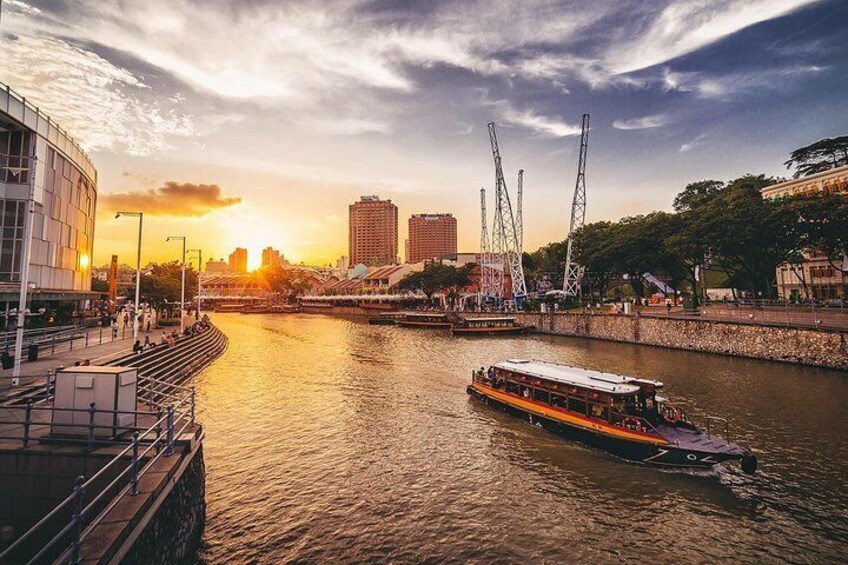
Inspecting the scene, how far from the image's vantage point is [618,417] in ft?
62.4

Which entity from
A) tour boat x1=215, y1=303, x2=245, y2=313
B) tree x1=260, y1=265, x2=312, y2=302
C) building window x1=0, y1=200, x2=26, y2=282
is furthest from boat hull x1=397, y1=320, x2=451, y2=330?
tree x1=260, y1=265, x2=312, y2=302

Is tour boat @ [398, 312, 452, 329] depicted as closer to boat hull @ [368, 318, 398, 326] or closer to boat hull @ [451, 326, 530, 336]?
boat hull @ [368, 318, 398, 326]

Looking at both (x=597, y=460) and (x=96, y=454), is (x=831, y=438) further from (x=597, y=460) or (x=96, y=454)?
(x=96, y=454)

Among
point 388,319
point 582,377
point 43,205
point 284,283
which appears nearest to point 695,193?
point 388,319

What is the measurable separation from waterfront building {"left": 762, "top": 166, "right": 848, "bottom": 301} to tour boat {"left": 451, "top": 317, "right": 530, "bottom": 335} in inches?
1497

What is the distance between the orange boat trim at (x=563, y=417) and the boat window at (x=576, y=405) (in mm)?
442

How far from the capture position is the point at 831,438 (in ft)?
65.8

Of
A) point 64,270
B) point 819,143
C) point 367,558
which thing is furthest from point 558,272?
point 367,558

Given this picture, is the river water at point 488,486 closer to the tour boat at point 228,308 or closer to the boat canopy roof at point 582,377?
the boat canopy roof at point 582,377

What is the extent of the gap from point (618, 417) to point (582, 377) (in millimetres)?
3513

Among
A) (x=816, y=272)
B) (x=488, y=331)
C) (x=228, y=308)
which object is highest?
(x=816, y=272)

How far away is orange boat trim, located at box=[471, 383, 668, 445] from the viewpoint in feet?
58.3

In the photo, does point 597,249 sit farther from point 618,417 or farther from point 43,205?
point 43,205

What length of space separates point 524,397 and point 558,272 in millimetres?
97509
